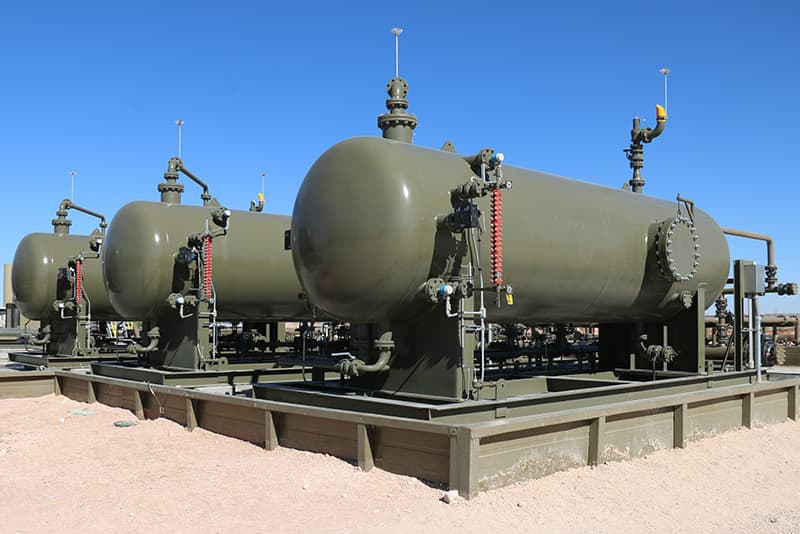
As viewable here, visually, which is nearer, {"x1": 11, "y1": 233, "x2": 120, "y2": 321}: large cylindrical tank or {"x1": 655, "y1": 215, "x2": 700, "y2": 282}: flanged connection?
{"x1": 655, "y1": 215, "x2": 700, "y2": 282}: flanged connection

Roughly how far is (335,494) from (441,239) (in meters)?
2.56

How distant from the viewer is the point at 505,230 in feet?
26.5

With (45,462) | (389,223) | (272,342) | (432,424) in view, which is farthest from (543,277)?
(272,342)

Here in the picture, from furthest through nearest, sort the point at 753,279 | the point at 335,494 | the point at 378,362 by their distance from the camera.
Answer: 1. the point at 753,279
2. the point at 378,362
3. the point at 335,494

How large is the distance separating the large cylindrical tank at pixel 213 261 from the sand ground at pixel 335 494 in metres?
3.72

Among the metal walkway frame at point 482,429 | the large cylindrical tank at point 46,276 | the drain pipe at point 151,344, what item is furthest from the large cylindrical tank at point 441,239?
the large cylindrical tank at point 46,276

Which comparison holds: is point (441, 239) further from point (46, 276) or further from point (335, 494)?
point (46, 276)

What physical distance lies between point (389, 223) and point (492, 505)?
2.68m

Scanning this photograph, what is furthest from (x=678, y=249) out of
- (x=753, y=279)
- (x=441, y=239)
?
(x=441, y=239)

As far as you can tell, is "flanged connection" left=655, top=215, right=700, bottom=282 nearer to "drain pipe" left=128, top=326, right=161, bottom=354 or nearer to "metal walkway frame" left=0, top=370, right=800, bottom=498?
"metal walkway frame" left=0, top=370, right=800, bottom=498

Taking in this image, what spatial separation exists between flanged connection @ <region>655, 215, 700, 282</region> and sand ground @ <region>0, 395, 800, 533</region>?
229 cm

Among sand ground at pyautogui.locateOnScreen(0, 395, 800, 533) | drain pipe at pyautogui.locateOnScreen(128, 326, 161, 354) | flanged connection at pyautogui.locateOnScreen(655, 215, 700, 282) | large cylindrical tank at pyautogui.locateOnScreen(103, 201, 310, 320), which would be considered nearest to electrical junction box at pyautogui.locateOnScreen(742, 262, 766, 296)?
flanged connection at pyautogui.locateOnScreen(655, 215, 700, 282)

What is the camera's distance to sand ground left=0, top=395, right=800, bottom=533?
583 cm

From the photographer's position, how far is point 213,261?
1242 cm
